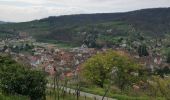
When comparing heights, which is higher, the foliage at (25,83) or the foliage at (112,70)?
the foliage at (25,83)

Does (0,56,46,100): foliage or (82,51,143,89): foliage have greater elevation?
(0,56,46,100): foliage

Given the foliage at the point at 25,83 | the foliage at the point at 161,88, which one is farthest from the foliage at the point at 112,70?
the foliage at the point at 25,83

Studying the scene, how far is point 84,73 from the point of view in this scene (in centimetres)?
7450

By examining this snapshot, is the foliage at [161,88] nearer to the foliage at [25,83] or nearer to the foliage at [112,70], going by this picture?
the foliage at [112,70]

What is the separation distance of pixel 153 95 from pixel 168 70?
7766 cm

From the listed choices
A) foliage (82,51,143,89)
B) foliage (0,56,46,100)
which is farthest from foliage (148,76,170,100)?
foliage (0,56,46,100)

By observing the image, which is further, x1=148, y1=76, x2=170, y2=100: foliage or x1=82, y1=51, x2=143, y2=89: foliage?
x1=82, y1=51, x2=143, y2=89: foliage

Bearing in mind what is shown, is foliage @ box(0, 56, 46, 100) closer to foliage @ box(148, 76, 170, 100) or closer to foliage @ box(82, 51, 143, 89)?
foliage @ box(148, 76, 170, 100)

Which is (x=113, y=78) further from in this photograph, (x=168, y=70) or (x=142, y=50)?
(x=142, y=50)

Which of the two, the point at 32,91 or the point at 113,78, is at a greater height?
the point at 32,91

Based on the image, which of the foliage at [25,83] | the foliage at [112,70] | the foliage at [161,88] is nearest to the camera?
the foliage at [25,83]

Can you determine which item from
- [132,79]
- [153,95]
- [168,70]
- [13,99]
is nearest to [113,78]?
[132,79]

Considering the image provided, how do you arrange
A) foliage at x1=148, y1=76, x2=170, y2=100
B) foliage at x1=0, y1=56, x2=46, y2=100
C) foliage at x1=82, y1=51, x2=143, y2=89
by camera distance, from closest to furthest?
foliage at x1=0, y1=56, x2=46, y2=100, foliage at x1=148, y1=76, x2=170, y2=100, foliage at x1=82, y1=51, x2=143, y2=89

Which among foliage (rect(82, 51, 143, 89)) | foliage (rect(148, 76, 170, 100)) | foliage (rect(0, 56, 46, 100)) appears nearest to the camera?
foliage (rect(0, 56, 46, 100))
